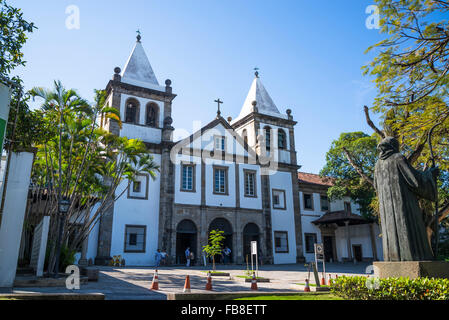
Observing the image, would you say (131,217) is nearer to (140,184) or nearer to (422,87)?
(140,184)

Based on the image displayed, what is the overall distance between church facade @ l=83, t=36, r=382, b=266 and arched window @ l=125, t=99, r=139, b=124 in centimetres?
7

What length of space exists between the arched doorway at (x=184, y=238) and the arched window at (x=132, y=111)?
27.7 ft

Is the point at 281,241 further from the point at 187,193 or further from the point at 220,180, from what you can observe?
the point at 187,193

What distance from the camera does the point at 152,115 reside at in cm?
2788

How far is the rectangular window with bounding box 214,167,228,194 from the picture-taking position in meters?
27.8

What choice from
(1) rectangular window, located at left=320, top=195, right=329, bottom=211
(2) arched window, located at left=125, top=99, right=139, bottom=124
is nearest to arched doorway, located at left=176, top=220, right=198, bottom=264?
(2) arched window, located at left=125, top=99, right=139, bottom=124

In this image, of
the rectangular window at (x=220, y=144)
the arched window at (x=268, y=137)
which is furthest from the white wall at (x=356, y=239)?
the rectangular window at (x=220, y=144)

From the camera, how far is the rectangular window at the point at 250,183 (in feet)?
95.8

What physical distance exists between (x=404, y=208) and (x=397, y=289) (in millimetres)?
1455

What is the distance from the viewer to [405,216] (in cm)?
623

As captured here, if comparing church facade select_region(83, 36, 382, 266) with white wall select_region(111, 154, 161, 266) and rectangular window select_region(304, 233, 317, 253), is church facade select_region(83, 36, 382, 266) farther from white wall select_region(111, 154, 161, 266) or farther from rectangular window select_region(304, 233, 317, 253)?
rectangular window select_region(304, 233, 317, 253)

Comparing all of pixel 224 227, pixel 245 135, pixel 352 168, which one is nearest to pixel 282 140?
pixel 245 135

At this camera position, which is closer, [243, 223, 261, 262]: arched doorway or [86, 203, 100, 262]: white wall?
[86, 203, 100, 262]: white wall
